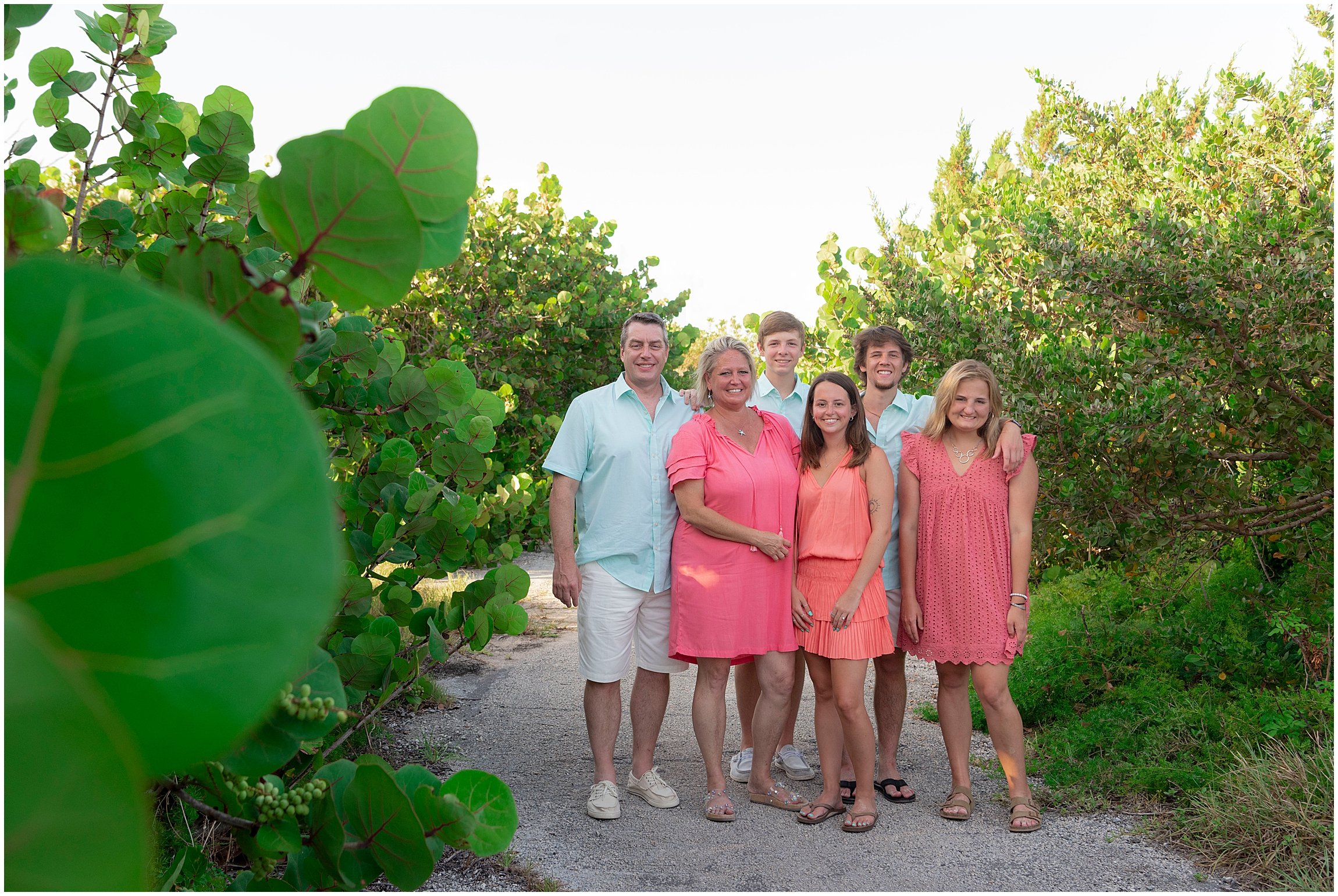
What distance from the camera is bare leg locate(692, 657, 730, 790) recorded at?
3.96m

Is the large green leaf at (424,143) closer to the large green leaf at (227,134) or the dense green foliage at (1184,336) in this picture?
the large green leaf at (227,134)

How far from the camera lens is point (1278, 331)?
3.92 meters

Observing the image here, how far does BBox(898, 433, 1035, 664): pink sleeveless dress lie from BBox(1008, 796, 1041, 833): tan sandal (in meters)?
0.57

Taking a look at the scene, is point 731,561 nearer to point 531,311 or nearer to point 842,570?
point 842,570

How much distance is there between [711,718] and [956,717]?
103 cm

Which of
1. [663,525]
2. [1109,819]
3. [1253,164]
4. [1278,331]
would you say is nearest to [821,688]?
[663,525]

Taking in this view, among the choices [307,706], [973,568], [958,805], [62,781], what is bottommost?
[958,805]

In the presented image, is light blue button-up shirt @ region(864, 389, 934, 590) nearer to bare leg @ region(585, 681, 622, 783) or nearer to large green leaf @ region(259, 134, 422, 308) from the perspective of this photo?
bare leg @ region(585, 681, 622, 783)

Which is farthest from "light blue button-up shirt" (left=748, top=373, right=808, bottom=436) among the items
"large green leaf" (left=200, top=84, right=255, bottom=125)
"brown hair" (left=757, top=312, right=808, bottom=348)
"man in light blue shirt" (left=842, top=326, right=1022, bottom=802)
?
"large green leaf" (left=200, top=84, right=255, bottom=125)

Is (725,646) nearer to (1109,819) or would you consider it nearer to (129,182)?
(1109,819)

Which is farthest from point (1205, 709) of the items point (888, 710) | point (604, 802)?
point (604, 802)

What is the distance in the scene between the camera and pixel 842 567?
3881mm

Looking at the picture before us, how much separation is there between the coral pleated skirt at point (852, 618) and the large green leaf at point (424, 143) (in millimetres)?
3363

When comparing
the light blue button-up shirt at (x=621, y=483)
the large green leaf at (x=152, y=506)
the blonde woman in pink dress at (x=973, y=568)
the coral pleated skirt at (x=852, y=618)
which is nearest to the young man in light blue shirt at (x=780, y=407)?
the coral pleated skirt at (x=852, y=618)
